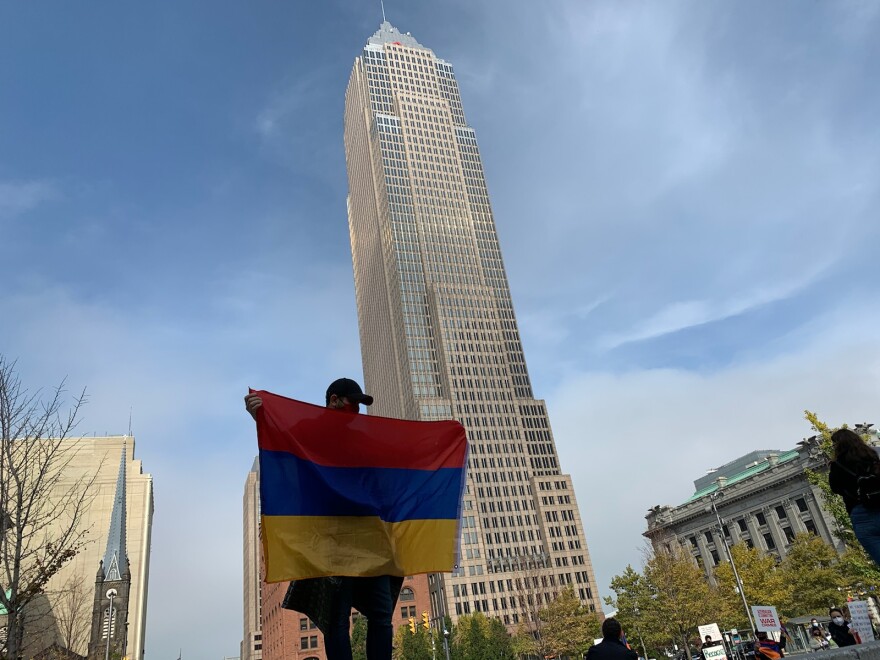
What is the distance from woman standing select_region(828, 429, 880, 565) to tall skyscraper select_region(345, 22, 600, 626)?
8945 centimetres

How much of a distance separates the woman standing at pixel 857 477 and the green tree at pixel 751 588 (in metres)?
49.0

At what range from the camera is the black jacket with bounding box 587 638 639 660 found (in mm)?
6562

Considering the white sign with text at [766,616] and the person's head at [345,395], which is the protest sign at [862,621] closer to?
the white sign with text at [766,616]

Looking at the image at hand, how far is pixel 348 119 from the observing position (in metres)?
160

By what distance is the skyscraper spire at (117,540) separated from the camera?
7875 centimetres

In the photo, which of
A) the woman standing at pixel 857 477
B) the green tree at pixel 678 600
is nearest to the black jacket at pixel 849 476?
the woman standing at pixel 857 477

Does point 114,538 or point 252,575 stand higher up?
point 252,575

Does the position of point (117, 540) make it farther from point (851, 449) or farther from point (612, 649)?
point (851, 449)

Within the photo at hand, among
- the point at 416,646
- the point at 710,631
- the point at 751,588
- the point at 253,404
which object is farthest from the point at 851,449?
the point at 416,646

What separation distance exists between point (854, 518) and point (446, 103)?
152495mm

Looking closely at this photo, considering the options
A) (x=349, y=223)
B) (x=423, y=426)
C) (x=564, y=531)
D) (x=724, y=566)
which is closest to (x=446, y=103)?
(x=349, y=223)

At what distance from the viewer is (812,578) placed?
146 ft

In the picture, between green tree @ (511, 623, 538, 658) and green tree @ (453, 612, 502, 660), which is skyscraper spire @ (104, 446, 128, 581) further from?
green tree @ (511, 623, 538, 658)

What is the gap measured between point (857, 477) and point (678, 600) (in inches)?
1899
